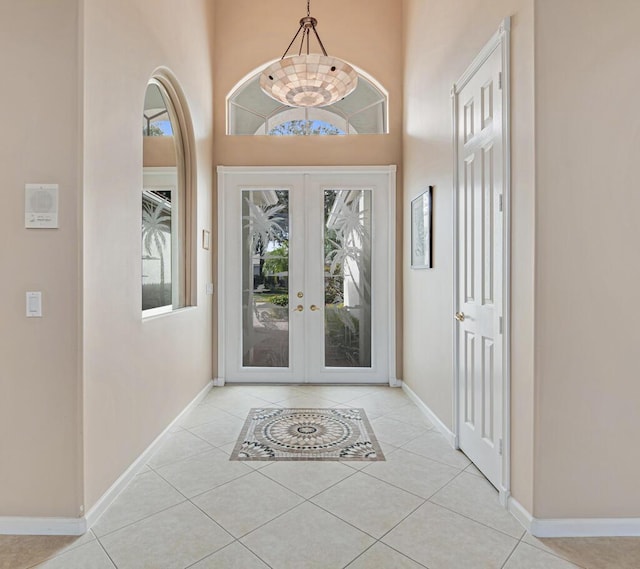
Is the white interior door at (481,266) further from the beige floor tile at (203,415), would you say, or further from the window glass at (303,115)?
the beige floor tile at (203,415)

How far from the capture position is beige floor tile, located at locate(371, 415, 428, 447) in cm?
293

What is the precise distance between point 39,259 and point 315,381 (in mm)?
3086

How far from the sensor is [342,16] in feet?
14.4

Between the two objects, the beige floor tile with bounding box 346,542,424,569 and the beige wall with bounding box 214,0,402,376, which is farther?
the beige wall with bounding box 214,0,402,376

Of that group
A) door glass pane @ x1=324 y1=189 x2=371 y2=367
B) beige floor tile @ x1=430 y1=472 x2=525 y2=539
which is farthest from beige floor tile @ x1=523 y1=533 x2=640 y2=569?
door glass pane @ x1=324 y1=189 x2=371 y2=367

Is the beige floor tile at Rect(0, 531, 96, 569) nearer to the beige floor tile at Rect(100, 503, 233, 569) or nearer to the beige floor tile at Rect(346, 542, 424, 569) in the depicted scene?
the beige floor tile at Rect(100, 503, 233, 569)

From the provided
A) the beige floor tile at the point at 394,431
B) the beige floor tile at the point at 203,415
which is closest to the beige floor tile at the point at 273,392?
the beige floor tile at the point at 203,415

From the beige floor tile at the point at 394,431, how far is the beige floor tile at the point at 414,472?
0.23 metres

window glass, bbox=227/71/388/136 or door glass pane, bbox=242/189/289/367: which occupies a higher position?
window glass, bbox=227/71/388/136

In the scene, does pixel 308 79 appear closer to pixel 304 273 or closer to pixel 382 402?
pixel 304 273

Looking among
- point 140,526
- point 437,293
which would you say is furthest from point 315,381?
point 140,526

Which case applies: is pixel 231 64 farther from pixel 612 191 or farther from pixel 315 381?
pixel 612 191

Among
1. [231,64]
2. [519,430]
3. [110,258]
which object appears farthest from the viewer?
[231,64]

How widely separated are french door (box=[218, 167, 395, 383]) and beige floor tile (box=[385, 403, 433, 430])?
2.67 feet
